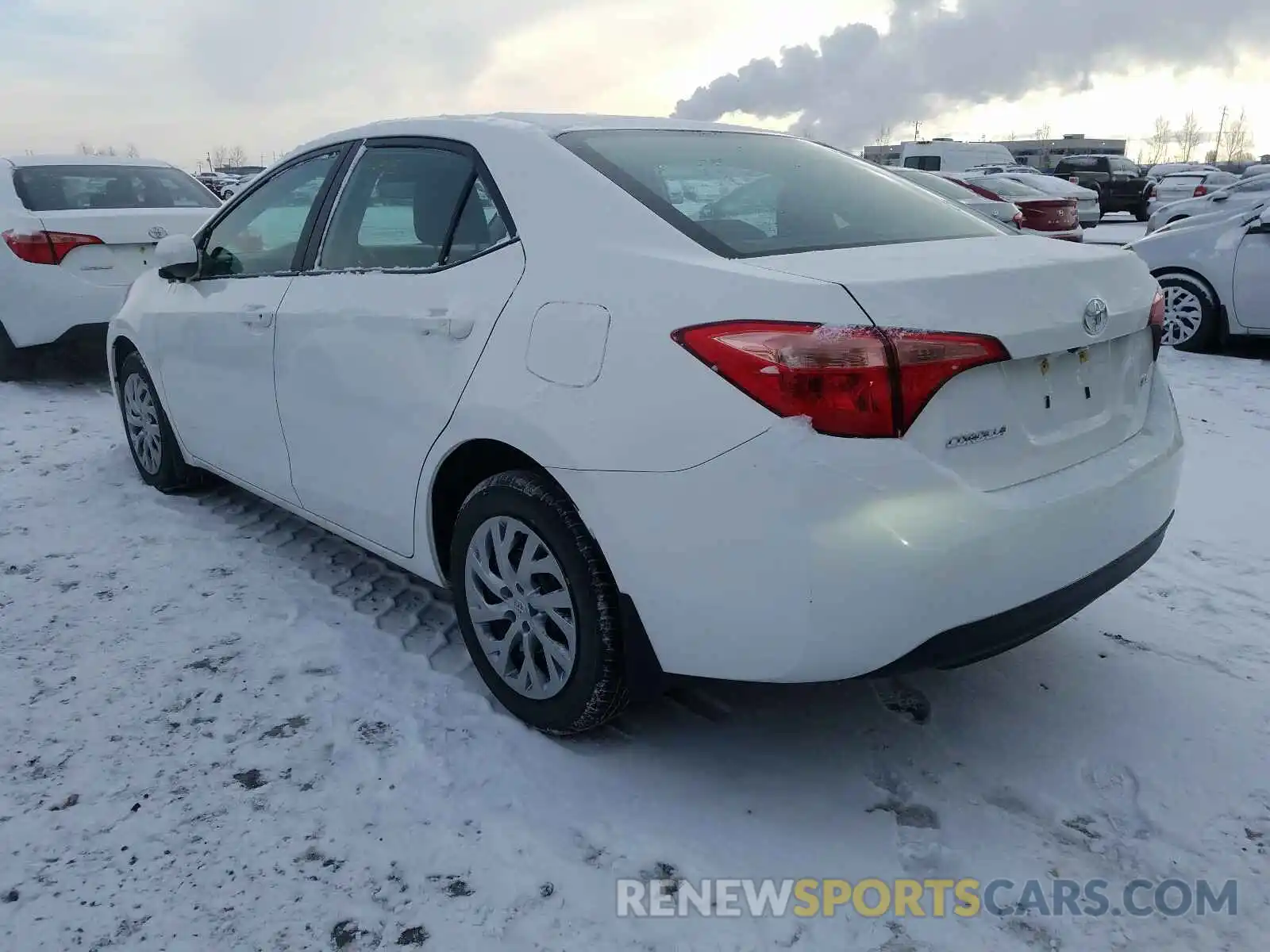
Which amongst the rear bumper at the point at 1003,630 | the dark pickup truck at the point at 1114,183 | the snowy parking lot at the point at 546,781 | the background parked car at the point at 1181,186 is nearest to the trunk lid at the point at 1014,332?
the rear bumper at the point at 1003,630

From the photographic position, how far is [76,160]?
7117mm

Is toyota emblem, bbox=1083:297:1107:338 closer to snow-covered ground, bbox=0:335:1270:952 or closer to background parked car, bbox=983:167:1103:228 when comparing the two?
snow-covered ground, bbox=0:335:1270:952

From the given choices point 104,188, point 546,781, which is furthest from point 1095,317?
point 104,188

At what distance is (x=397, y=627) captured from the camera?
3.30m

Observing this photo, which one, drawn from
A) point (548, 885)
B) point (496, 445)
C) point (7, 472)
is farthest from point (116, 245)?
point (548, 885)

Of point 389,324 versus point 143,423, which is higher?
point 389,324

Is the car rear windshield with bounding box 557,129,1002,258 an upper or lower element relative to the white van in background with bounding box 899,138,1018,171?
lower

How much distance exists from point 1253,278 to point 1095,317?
6073 millimetres

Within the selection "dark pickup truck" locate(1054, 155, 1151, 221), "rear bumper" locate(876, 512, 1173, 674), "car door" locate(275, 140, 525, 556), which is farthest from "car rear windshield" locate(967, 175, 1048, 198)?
"rear bumper" locate(876, 512, 1173, 674)

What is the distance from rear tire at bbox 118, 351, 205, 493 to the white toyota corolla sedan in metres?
1.55

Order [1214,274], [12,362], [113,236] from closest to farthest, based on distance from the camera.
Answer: [113,236] → [12,362] → [1214,274]

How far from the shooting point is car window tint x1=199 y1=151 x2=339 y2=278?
3.45m

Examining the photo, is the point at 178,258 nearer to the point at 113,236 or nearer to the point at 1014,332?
the point at 113,236

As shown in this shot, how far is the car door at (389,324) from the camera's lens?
103 inches
